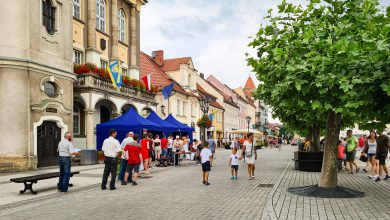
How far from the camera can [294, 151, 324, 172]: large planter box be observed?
688 inches

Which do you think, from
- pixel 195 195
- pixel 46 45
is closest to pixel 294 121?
pixel 195 195

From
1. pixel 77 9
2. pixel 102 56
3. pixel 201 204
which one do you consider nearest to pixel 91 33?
pixel 77 9

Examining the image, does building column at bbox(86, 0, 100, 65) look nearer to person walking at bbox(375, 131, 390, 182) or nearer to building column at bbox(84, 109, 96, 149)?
building column at bbox(84, 109, 96, 149)

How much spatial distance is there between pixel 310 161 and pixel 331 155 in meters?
6.98

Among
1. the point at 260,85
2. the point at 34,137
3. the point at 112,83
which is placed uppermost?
the point at 112,83

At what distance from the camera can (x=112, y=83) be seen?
26.0 metres

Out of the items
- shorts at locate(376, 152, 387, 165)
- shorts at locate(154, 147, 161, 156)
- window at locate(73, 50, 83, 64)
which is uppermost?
window at locate(73, 50, 83, 64)

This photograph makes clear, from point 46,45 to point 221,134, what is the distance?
47.7 metres

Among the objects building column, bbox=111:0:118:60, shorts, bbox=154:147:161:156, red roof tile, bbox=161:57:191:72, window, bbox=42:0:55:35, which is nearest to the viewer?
window, bbox=42:0:55:35

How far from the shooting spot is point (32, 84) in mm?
18594

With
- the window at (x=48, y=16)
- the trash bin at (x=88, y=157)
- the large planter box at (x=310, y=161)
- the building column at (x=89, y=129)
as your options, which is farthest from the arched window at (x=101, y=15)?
the large planter box at (x=310, y=161)

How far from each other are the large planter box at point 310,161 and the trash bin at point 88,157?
11138mm

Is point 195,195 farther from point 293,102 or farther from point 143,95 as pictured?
point 143,95

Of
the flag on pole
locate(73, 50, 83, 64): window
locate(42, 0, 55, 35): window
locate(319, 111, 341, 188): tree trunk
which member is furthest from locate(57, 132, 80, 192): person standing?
locate(73, 50, 83, 64): window
